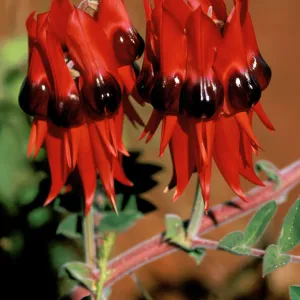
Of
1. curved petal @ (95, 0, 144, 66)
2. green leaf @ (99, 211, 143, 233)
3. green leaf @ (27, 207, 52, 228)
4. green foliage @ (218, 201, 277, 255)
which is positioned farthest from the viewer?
green leaf @ (27, 207, 52, 228)

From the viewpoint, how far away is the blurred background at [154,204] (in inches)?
55.2

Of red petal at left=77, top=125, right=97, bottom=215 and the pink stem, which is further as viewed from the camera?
the pink stem

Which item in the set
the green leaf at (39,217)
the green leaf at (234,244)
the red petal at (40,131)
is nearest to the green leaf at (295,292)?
the green leaf at (234,244)

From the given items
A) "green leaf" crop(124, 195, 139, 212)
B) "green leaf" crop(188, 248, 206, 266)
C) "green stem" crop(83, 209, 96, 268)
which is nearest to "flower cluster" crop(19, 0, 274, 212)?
"green stem" crop(83, 209, 96, 268)

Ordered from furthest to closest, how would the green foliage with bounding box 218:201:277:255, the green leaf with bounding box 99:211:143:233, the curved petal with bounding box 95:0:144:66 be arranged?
the green leaf with bounding box 99:211:143:233 → the green foliage with bounding box 218:201:277:255 → the curved petal with bounding box 95:0:144:66

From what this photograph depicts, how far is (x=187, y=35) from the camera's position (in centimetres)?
77

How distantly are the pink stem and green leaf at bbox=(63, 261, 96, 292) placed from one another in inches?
1.1

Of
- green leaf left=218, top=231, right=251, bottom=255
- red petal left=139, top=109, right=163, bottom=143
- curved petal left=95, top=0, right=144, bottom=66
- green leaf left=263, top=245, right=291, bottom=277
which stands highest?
curved petal left=95, top=0, right=144, bottom=66

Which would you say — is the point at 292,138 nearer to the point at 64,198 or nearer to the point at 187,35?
the point at 64,198

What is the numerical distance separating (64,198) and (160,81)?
450mm

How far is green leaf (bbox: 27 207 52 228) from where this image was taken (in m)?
1.36

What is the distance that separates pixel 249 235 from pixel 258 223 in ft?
0.08

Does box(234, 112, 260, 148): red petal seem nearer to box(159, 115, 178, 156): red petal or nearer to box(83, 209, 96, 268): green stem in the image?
box(159, 115, 178, 156): red petal

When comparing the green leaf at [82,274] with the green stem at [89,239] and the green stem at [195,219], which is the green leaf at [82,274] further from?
the green stem at [195,219]
